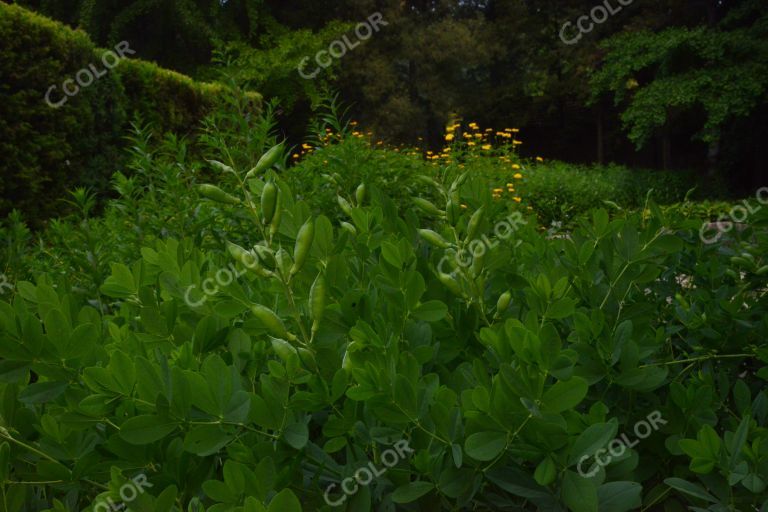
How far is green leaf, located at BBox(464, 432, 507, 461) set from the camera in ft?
1.96

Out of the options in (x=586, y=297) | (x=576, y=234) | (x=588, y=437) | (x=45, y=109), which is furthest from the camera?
(x=45, y=109)

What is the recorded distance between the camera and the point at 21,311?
0.83 m

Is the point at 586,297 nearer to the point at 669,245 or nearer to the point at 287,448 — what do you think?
the point at 669,245

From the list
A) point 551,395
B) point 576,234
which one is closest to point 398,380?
point 551,395

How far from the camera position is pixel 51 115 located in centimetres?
666

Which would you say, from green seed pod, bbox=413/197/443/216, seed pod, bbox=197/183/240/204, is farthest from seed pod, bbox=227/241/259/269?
green seed pod, bbox=413/197/443/216

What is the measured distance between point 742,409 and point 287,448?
0.61 metres

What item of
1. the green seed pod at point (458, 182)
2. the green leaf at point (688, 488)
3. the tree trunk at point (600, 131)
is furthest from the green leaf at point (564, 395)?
the tree trunk at point (600, 131)

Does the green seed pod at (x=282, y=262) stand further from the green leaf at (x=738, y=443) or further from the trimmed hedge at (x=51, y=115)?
the trimmed hedge at (x=51, y=115)

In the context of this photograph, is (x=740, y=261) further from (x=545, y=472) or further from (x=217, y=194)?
(x=217, y=194)

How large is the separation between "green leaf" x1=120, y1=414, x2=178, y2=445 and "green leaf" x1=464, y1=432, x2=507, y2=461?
11.3 inches

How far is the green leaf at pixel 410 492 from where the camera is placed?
2.06ft

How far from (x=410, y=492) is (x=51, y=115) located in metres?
7.12

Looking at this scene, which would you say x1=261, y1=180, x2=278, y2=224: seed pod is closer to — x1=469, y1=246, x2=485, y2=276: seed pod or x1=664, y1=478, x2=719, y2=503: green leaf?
x1=469, y1=246, x2=485, y2=276: seed pod
